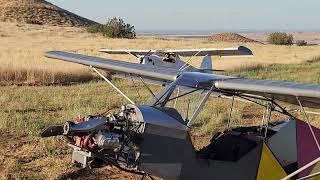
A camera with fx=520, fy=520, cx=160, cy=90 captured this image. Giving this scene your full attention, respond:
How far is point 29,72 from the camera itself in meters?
21.7

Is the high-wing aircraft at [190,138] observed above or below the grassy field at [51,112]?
above

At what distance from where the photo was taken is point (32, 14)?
11206 cm

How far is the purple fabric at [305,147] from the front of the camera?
252 inches

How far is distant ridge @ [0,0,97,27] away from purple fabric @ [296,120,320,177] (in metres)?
100

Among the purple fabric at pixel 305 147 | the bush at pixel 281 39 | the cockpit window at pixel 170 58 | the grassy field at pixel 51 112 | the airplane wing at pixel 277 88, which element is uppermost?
the airplane wing at pixel 277 88

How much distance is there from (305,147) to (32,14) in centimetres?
11090

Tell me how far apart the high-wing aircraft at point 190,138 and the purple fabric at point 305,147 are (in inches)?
0.5

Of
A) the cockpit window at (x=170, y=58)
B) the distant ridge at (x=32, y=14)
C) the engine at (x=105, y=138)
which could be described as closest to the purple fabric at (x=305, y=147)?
the engine at (x=105, y=138)

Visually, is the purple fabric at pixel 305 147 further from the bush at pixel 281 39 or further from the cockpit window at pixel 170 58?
the bush at pixel 281 39

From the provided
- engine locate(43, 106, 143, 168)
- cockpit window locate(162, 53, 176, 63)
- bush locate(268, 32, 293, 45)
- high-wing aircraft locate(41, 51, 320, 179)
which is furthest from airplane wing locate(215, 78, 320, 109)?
bush locate(268, 32, 293, 45)

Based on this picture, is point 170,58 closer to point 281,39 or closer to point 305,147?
point 305,147

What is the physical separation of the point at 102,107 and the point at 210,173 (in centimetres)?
919

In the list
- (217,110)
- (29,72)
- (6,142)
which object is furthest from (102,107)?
(29,72)

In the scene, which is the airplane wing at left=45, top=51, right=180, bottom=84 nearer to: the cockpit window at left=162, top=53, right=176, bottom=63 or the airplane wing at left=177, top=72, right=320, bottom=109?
the airplane wing at left=177, top=72, right=320, bottom=109
